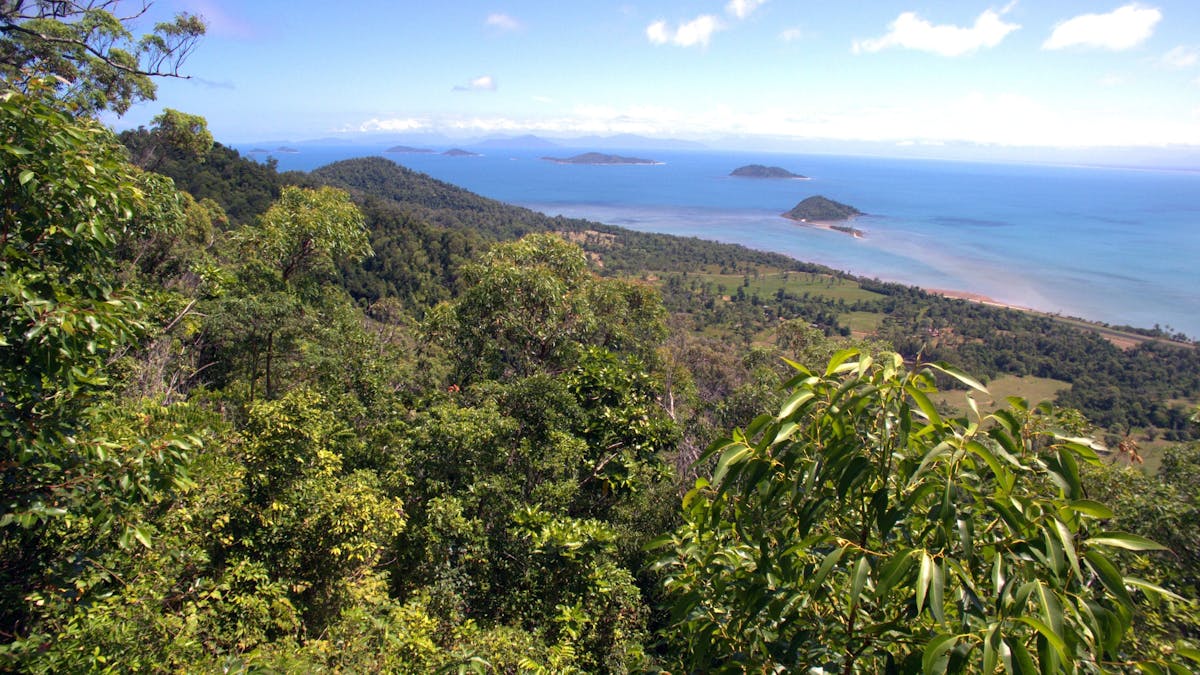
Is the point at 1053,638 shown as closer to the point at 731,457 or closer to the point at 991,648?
the point at 991,648

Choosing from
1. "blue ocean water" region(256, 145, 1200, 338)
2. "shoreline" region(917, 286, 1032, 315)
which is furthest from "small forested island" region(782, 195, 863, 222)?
"shoreline" region(917, 286, 1032, 315)

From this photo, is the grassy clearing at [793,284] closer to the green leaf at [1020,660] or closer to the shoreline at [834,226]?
the shoreline at [834,226]

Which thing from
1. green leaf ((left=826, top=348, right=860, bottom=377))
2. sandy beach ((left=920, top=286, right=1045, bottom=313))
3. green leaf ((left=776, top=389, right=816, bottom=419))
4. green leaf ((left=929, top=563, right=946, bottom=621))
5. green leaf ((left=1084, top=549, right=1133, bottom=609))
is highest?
green leaf ((left=826, top=348, right=860, bottom=377))

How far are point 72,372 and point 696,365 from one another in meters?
17.3

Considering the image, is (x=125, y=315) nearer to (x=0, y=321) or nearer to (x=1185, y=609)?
(x=0, y=321)

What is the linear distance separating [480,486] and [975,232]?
13290 cm

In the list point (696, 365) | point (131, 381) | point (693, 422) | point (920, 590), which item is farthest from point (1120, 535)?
point (696, 365)

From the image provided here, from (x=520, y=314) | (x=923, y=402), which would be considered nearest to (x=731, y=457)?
(x=923, y=402)

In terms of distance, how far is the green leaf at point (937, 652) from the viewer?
1.15m

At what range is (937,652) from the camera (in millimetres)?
1158

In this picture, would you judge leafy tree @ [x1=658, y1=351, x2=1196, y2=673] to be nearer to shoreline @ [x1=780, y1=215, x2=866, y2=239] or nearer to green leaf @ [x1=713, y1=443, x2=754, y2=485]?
green leaf @ [x1=713, y1=443, x2=754, y2=485]

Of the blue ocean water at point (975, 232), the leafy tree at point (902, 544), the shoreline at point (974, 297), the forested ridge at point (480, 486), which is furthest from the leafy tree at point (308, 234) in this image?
the blue ocean water at point (975, 232)

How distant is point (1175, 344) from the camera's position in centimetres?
5419

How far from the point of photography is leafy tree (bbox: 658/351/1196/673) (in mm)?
1188
